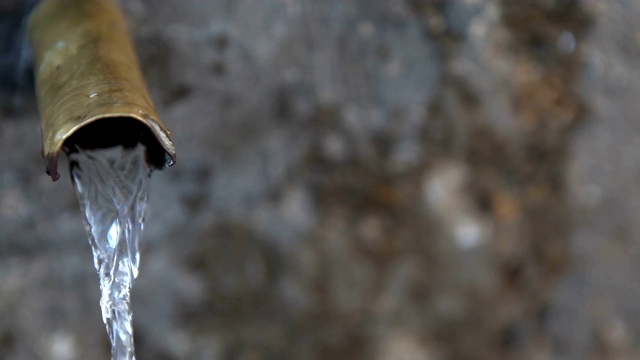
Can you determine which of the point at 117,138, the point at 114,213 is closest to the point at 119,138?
the point at 117,138

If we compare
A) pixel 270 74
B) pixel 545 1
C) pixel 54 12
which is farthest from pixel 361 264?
pixel 54 12

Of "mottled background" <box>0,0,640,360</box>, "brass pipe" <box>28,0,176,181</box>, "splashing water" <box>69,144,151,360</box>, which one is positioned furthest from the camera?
"mottled background" <box>0,0,640,360</box>

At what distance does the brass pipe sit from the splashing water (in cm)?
4

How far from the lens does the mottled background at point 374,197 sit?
0.95 m

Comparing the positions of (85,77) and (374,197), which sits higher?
(374,197)

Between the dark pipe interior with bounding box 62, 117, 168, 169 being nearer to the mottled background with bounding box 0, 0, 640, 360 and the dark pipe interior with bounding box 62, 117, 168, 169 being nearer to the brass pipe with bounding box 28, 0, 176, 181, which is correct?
the brass pipe with bounding box 28, 0, 176, 181

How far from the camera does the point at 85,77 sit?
1.83 ft

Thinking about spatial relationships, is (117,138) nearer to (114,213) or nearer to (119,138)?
(119,138)

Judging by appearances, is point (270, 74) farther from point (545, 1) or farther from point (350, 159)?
point (545, 1)

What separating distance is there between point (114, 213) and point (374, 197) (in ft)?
1.26

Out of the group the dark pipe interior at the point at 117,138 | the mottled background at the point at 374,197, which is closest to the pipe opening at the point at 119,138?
the dark pipe interior at the point at 117,138

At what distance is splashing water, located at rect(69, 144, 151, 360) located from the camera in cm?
64

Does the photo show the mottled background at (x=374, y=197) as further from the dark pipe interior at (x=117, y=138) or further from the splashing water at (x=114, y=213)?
the dark pipe interior at (x=117, y=138)

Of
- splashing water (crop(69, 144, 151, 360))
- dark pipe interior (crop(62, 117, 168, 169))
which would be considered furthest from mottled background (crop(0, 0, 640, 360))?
dark pipe interior (crop(62, 117, 168, 169))
